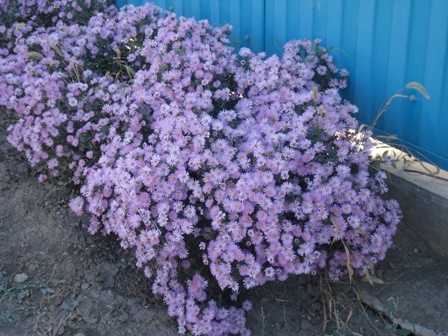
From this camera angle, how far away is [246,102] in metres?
3.22

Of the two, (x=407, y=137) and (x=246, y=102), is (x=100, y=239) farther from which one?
(x=407, y=137)

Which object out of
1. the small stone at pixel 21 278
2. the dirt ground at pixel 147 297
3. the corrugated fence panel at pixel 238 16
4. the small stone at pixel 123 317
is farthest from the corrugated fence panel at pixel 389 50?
the small stone at pixel 21 278

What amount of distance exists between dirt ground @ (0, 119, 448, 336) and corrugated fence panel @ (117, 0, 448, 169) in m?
0.61

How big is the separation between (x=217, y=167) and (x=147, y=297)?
0.81 metres

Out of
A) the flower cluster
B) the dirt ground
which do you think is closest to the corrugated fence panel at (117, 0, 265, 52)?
the flower cluster

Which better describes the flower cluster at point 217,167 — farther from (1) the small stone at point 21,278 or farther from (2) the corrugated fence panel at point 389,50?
(1) the small stone at point 21,278

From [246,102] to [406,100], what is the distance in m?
0.90

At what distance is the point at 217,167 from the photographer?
9.35 feet

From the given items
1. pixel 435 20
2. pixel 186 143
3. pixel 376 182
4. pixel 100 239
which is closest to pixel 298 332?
pixel 376 182

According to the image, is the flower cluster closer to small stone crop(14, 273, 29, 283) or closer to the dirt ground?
the dirt ground

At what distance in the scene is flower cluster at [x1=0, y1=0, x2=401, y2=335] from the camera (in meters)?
2.72

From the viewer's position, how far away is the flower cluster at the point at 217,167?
2.72 meters

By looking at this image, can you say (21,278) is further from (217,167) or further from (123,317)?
(217,167)

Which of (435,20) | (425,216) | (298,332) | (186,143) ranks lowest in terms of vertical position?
(298,332)
